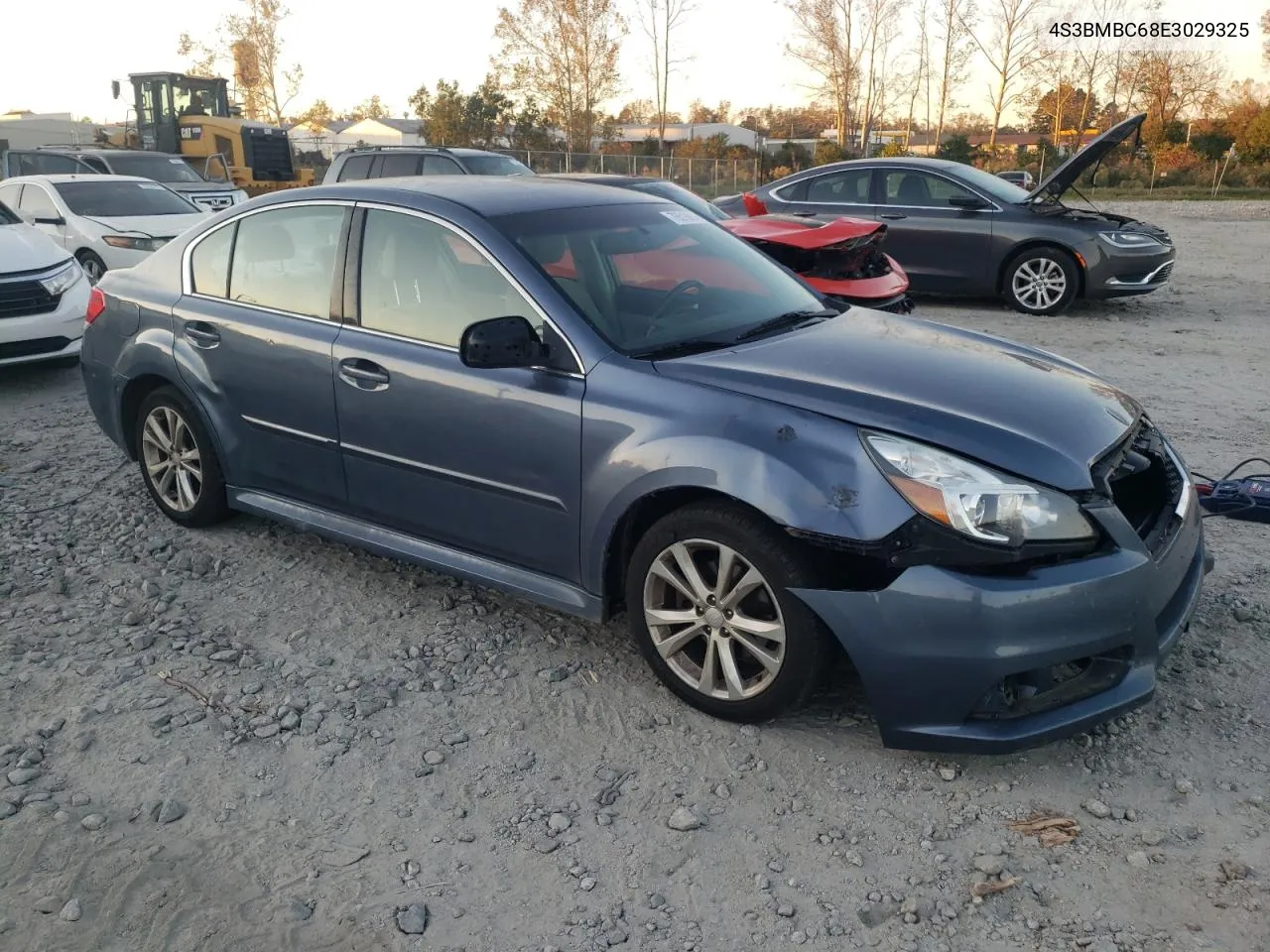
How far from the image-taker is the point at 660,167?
34.8 meters

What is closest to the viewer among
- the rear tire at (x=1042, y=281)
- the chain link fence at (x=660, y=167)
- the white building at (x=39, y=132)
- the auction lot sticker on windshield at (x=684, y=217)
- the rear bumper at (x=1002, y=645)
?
the rear bumper at (x=1002, y=645)

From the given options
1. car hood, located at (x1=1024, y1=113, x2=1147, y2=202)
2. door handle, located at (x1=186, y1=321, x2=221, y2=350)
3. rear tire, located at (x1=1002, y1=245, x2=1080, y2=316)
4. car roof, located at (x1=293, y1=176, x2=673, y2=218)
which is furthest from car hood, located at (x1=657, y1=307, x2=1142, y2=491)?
rear tire, located at (x1=1002, y1=245, x2=1080, y2=316)

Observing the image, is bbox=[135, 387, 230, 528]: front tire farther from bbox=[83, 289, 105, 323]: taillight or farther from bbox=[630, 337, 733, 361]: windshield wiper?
bbox=[630, 337, 733, 361]: windshield wiper

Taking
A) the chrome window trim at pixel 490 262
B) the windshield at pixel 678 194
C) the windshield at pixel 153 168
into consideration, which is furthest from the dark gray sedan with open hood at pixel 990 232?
the windshield at pixel 153 168

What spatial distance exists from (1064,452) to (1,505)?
509cm

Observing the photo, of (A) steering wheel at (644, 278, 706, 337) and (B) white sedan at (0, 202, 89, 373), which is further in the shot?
(B) white sedan at (0, 202, 89, 373)

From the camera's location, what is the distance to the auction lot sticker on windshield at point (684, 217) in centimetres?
449

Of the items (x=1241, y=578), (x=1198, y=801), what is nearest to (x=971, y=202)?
(x=1241, y=578)

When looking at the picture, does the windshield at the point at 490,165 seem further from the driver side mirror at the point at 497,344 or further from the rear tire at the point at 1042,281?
the driver side mirror at the point at 497,344

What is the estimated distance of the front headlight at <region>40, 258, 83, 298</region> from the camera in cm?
838

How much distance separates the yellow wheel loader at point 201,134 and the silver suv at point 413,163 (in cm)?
1171

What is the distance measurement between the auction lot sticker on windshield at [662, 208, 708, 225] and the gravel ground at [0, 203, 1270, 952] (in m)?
1.71

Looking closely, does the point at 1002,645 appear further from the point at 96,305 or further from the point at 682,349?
the point at 96,305

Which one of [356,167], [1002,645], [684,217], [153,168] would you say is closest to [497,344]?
[684,217]
